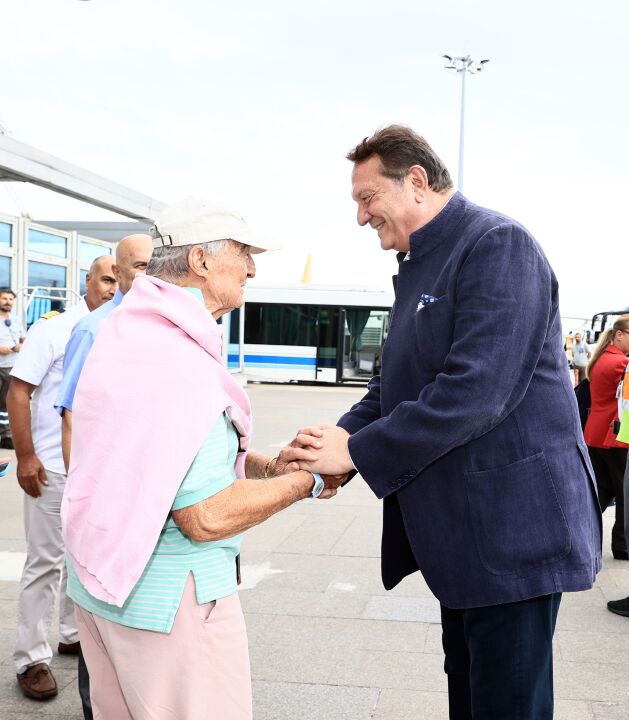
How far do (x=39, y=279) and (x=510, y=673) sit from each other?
1339cm

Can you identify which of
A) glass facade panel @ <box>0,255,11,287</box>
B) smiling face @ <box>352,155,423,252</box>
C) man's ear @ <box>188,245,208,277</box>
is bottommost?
man's ear @ <box>188,245,208,277</box>

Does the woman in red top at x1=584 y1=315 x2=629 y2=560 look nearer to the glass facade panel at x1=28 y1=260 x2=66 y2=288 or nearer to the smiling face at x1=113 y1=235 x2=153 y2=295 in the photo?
the smiling face at x1=113 y1=235 x2=153 y2=295

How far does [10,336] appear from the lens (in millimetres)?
11500

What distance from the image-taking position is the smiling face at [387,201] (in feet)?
8.21

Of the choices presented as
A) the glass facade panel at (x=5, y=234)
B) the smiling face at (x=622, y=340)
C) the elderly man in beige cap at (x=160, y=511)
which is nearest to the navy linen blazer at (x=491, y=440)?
the elderly man in beige cap at (x=160, y=511)

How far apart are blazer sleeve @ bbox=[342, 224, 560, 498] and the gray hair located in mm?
617

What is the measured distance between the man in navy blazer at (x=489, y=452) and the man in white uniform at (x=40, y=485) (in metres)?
2.12

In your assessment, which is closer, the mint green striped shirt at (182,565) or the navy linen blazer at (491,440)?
the mint green striped shirt at (182,565)

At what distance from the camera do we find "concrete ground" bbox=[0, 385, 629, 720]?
3818mm

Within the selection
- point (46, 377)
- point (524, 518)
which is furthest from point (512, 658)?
point (46, 377)

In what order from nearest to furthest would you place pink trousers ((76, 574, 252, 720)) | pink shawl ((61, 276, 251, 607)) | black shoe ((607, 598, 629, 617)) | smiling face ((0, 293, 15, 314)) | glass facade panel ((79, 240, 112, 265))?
1. pink shawl ((61, 276, 251, 607))
2. pink trousers ((76, 574, 252, 720))
3. black shoe ((607, 598, 629, 617))
4. smiling face ((0, 293, 15, 314))
5. glass facade panel ((79, 240, 112, 265))

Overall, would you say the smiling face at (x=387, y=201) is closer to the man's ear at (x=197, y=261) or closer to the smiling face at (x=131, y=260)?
the man's ear at (x=197, y=261)

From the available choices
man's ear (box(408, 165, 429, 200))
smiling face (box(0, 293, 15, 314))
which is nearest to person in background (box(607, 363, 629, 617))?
man's ear (box(408, 165, 429, 200))

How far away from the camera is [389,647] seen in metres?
Result: 4.50
